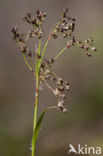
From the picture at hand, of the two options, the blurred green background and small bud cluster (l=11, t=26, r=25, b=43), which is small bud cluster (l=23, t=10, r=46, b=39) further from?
the blurred green background

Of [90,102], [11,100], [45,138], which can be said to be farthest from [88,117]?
[11,100]

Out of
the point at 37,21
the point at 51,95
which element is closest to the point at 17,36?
the point at 37,21

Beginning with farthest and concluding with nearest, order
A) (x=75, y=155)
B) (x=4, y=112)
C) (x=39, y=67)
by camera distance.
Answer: (x=4, y=112) → (x=75, y=155) → (x=39, y=67)

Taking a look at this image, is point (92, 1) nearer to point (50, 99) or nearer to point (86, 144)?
point (50, 99)

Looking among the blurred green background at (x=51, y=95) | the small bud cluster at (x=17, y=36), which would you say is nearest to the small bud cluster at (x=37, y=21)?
the small bud cluster at (x=17, y=36)

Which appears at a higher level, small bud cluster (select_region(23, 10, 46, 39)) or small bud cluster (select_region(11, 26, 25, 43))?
small bud cluster (select_region(23, 10, 46, 39))

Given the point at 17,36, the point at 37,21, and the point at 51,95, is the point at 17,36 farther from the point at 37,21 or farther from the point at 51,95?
the point at 51,95

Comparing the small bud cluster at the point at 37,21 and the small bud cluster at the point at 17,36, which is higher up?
the small bud cluster at the point at 37,21

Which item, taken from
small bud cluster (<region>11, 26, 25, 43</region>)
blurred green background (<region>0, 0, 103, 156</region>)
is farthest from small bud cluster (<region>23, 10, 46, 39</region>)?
blurred green background (<region>0, 0, 103, 156</region>)

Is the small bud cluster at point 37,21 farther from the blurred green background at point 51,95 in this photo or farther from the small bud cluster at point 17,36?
the blurred green background at point 51,95
